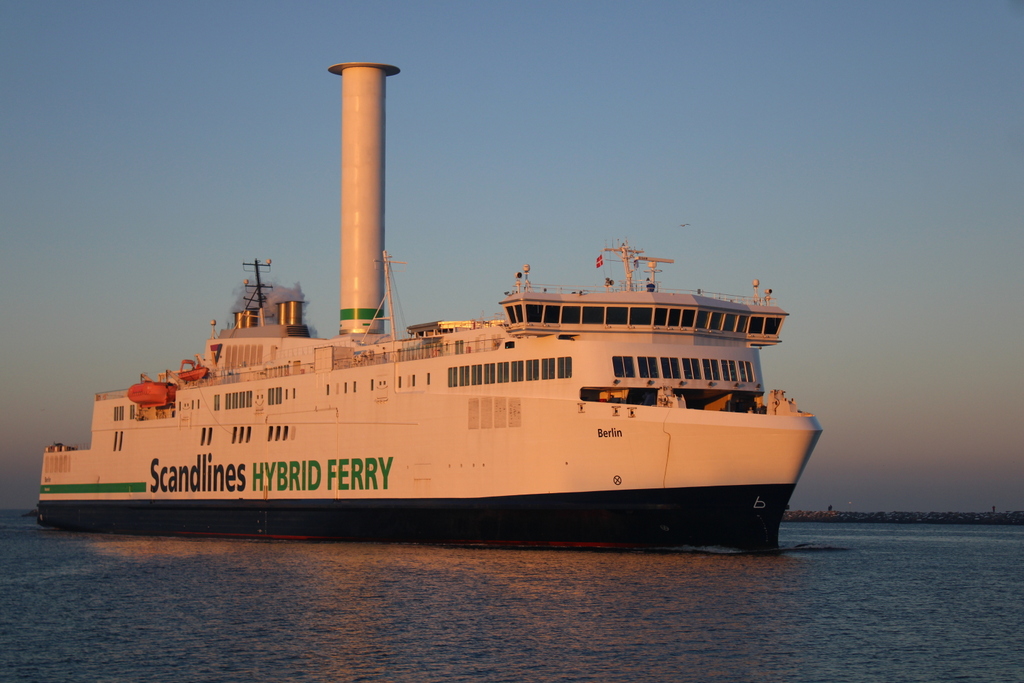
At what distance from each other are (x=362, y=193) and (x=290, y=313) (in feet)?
20.9

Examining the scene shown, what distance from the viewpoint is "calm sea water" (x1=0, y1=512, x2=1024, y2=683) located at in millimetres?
19203

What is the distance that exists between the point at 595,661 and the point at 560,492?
13.8m

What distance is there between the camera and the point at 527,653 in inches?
790

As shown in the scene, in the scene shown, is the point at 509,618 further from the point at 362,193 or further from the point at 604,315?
the point at 362,193

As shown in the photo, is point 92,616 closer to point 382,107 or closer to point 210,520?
point 210,520

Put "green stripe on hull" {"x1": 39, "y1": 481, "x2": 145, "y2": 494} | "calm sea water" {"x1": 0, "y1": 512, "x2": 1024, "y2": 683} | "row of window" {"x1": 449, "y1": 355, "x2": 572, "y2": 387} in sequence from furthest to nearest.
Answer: "green stripe on hull" {"x1": 39, "y1": 481, "x2": 145, "y2": 494} < "row of window" {"x1": 449, "y1": 355, "x2": 572, "y2": 387} < "calm sea water" {"x1": 0, "y1": 512, "x2": 1024, "y2": 683}

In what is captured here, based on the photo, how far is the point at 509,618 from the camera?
23.2 metres

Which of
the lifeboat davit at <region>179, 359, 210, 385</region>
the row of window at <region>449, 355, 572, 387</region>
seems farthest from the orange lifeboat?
the row of window at <region>449, 355, 572, 387</region>

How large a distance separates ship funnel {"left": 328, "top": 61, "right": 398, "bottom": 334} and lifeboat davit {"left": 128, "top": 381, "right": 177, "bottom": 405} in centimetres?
807

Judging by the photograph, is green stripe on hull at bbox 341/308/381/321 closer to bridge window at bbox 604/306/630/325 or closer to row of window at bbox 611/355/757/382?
bridge window at bbox 604/306/630/325

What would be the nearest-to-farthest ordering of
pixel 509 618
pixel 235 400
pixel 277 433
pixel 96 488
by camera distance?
1. pixel 509 618
2. pixel 277 433
3. pixel 235 400
4. pixel 96 488

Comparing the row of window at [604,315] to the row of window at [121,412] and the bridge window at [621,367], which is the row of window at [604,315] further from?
the row of window at [121,412]

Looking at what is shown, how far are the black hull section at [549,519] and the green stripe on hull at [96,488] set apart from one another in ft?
26.8

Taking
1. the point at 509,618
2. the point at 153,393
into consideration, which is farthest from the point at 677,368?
the point at 153,393
